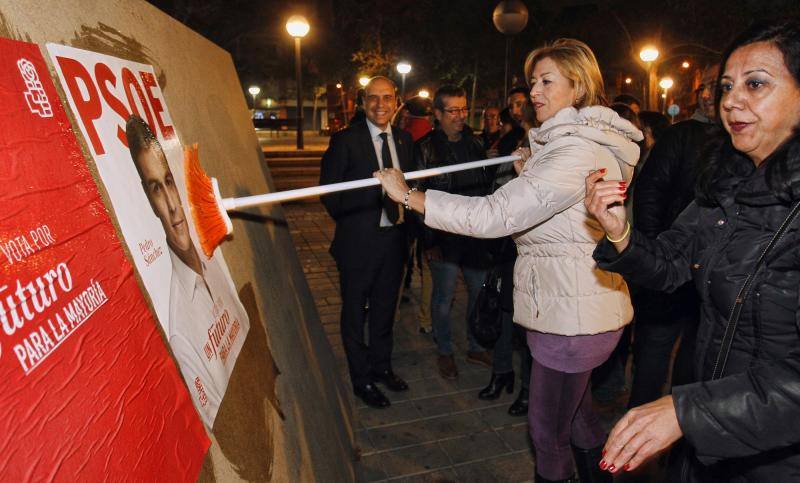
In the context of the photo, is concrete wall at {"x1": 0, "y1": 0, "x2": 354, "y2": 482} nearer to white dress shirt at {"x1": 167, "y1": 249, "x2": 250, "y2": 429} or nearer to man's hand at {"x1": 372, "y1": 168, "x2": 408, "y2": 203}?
white dress shirt at {"x1": 167, "y1": 249, "x2": 250, "y2": 429}

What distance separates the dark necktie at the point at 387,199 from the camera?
374 centimetres

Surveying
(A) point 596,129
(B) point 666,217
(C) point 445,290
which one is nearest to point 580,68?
(A) point 596,129

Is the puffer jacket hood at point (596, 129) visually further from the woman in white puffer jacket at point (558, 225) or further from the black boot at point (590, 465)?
the black boot at point (590, 465)

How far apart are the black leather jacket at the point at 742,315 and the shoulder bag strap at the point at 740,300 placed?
0.01 m

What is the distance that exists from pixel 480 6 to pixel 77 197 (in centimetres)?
3462

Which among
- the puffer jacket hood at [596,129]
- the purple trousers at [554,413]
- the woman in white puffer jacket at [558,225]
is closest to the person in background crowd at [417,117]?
the woman in white puffer jacket at [558,225]

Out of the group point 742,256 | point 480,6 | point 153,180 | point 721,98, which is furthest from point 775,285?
point 480,6

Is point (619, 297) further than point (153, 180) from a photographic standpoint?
Yes

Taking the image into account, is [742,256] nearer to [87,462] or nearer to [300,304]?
[87,462]

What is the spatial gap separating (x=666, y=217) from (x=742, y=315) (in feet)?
5.79

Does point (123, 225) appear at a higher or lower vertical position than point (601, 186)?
higher

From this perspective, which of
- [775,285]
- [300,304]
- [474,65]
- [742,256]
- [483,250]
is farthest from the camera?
[474,65]

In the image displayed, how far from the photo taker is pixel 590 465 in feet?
8.73

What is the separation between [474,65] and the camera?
114ft
